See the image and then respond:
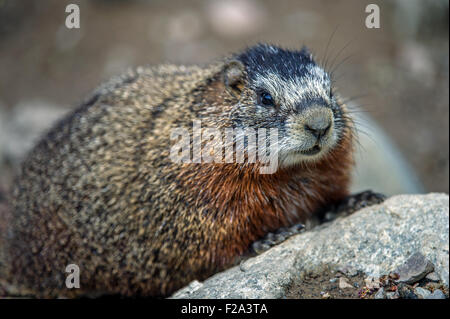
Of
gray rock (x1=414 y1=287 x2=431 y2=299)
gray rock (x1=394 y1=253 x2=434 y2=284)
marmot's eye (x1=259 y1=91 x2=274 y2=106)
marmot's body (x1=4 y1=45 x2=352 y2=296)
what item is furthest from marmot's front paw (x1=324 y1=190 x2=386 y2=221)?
marmot's eye (x1=259 y1=91 x2=274 y2=106)

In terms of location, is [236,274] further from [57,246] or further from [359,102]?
[359,102]

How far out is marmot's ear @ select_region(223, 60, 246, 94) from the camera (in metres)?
5.99

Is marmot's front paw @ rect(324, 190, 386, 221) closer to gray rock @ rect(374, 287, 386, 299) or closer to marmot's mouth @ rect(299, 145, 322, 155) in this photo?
marmot's mouth @ rect(299, 145, 322, 155)

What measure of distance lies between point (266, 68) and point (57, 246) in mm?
3586

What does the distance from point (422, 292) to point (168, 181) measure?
3025 mm

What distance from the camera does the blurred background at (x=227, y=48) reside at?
12.2 meters

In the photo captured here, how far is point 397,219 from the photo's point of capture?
Result: 5.83m

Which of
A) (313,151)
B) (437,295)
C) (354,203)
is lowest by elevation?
(437,295)

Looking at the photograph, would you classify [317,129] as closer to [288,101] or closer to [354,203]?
[288,101]

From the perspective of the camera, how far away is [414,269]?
519cm

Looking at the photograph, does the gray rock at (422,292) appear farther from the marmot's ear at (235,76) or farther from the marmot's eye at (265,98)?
the marmot's ear at (235,76)

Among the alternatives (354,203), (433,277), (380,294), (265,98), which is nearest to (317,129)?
(265,98)

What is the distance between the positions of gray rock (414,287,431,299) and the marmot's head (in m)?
1.67

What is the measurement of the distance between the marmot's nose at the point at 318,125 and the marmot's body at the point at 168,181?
0.05ft
